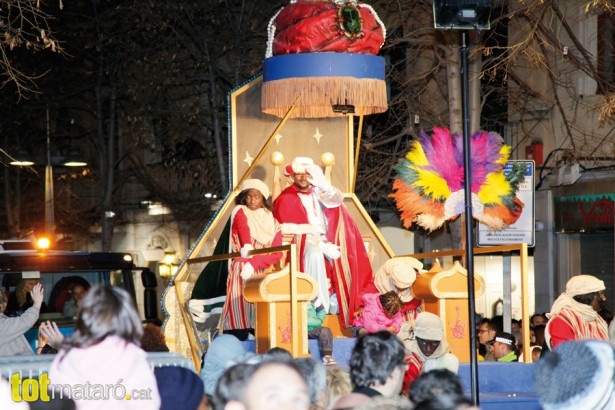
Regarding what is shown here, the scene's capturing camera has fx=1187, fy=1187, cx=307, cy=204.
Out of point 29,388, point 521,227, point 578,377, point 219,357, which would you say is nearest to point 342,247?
point 521,227

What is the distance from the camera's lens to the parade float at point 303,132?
11.9 m

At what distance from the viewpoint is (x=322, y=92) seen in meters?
12.1

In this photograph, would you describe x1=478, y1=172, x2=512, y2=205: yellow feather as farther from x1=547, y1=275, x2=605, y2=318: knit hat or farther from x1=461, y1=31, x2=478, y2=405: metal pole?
x1=461, y1=31, x2=478, y2=405: metal pole

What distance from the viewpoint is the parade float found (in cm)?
1187

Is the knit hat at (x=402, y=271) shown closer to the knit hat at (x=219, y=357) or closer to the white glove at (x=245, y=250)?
the white glove at (x=245, y=250)

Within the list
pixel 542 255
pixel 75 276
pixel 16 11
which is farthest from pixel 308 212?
pixel 542 255

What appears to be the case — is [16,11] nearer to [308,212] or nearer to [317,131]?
[317,131]

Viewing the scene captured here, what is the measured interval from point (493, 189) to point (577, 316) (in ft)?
8.38

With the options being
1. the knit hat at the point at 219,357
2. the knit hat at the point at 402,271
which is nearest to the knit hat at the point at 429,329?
the knit hat at the point at 219,357

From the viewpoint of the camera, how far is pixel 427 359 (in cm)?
914

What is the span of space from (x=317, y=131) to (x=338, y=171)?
0.52m

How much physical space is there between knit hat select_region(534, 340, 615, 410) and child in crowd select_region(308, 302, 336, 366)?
6.26 meters

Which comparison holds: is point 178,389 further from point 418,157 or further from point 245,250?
point 418,157

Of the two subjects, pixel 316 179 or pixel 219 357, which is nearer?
pixel 219 357
